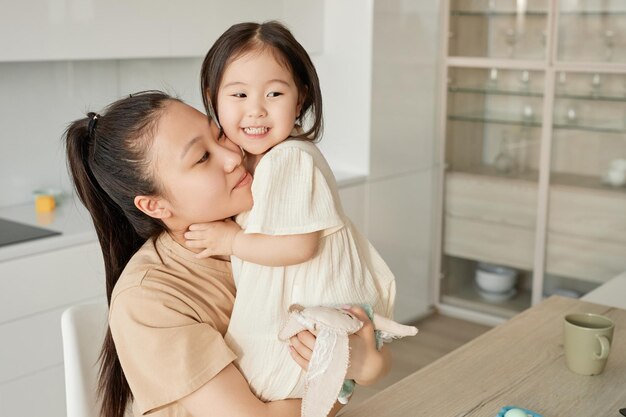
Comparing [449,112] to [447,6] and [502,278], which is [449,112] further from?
[502,278]

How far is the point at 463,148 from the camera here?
4.02 metres

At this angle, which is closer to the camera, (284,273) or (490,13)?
(284,273)

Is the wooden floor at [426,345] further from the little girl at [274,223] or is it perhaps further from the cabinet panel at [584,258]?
the little girl at [274,223]

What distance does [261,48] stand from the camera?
128cm

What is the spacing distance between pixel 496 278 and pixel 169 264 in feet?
9.67

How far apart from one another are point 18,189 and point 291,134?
2006mm

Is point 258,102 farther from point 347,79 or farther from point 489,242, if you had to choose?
point 489,242

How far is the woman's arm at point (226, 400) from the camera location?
115 cm

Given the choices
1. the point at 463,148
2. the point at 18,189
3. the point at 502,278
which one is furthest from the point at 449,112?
the point at 18,189

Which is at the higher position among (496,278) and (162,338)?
(162,338)

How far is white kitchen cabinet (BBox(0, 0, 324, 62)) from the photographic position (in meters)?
2.52

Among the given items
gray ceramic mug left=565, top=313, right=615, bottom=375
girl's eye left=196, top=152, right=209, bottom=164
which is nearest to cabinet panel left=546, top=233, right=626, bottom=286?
gray ceramic mug left=565, top=313, right=615, bottom=375

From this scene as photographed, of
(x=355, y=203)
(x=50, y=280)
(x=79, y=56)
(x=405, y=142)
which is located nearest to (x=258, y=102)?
(x=50, y=280)

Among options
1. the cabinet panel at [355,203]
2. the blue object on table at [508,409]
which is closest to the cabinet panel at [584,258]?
the cabinet panel at [355,203]
